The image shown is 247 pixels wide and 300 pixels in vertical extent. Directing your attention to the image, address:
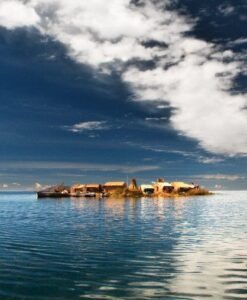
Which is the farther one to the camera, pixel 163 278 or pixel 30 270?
pixel 30 270

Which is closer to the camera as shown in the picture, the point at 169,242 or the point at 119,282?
the point at 119,282

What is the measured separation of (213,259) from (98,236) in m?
16.1

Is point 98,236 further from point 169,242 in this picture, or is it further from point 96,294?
point 96,294

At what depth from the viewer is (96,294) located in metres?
18.5

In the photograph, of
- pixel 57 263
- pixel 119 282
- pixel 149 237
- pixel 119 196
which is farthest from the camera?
pixel 119 196

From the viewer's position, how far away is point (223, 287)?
1944cm

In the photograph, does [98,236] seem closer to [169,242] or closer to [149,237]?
[149,237]

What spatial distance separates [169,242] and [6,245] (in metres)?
14.1

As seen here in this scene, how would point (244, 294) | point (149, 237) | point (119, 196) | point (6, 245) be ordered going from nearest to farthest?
point (244, 294), point (6, 245), point (149, 237), point (119, 196)

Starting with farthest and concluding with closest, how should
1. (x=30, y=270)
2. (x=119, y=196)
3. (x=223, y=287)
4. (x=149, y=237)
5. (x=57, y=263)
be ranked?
(x=119, y=196), (x=149, y=237), (x=57, y=263), (x=30, y=270), (x=223, y=287)

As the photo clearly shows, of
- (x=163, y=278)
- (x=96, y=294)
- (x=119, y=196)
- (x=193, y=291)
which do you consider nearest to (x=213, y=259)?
(x=163, y=278)

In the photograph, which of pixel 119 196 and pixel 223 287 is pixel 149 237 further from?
pixel 119 196

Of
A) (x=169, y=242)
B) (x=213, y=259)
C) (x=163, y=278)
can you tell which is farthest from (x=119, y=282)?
(x=169, y=242)

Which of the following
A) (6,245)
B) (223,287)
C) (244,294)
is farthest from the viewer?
(6,245)
